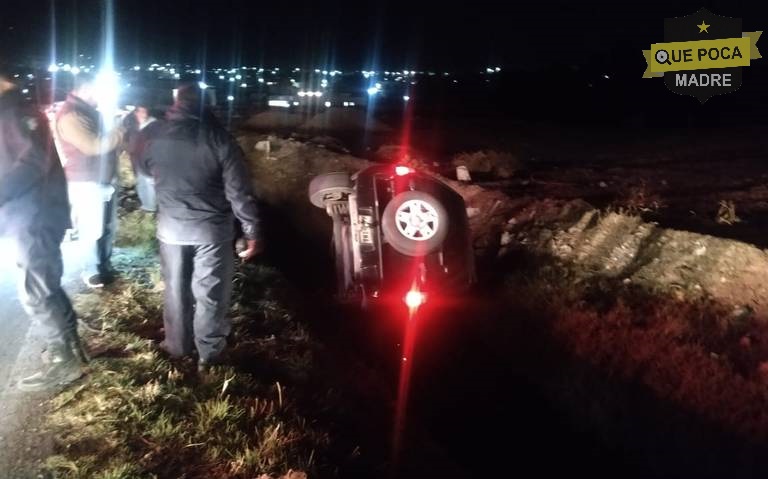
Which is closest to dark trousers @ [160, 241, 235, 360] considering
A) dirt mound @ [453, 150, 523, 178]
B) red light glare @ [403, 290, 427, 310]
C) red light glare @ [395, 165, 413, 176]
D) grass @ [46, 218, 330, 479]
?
grass @ [46, 218, 330, 479]

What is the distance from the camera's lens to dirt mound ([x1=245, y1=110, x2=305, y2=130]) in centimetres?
1908

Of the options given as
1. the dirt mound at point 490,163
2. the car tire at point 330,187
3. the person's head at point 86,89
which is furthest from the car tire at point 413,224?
the dirt mound at point 490,163

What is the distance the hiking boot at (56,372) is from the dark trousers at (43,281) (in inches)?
3.6

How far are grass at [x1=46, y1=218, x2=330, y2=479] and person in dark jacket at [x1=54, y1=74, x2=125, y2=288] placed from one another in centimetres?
62

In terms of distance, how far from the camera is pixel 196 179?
413 cm

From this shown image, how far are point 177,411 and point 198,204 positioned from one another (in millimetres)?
1301

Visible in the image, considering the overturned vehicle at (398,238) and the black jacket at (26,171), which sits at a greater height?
the black jacket at (26,171)

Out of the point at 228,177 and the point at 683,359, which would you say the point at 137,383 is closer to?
the point at 228,177

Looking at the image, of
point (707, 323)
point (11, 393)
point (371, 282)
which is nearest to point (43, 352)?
point (11, 393)

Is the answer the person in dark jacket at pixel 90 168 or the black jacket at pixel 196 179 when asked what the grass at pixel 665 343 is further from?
the person in dark jacket at pixel 90 168

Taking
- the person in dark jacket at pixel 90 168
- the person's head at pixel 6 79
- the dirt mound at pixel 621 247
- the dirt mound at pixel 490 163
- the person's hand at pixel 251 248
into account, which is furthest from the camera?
the dirt mound at pixel 490 163

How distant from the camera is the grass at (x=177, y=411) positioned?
3.51 meters

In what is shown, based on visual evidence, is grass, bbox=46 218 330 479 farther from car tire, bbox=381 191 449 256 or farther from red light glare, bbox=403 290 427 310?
car tire, bbox=381 191 449 256

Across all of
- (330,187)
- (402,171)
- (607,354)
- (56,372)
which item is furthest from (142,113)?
(607,354)
